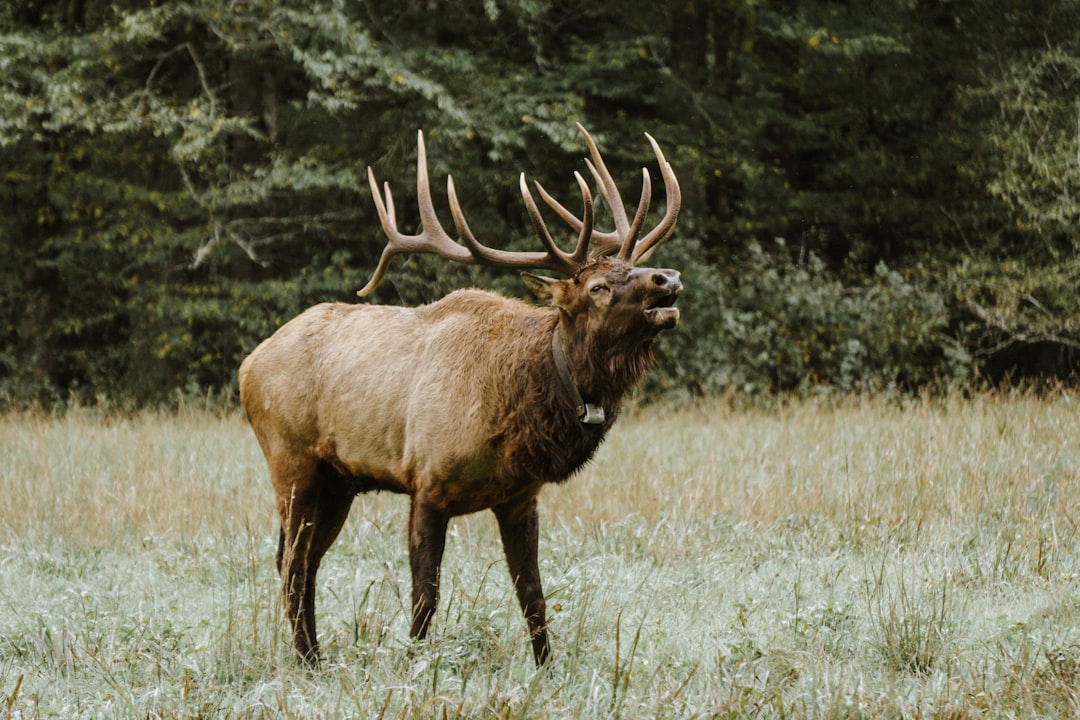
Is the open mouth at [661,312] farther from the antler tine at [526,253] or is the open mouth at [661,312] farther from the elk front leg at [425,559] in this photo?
the elk front leg at [425,559]

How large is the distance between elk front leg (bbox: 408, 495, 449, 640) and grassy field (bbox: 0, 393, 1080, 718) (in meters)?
0.10

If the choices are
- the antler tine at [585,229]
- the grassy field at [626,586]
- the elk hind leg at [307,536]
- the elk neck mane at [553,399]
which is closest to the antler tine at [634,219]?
the antler tine at [585,229]

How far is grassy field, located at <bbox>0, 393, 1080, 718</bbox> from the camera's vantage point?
12.6ft

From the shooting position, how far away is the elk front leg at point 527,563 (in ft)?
14.8

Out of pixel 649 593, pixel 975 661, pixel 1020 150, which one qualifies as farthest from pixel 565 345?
pixel 1020 150

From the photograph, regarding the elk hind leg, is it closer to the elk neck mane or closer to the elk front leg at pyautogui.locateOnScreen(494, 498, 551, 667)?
the elk front leg at pyautogui.locateOnScreen(494, 498, 551, 667)

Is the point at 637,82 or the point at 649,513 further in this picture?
the point at 637,82

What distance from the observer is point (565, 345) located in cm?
435

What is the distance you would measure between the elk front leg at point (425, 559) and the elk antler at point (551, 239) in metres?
0.96

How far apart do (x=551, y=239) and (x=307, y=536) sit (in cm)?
177

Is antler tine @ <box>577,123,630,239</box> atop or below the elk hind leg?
atop

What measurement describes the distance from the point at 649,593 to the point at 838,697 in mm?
1838

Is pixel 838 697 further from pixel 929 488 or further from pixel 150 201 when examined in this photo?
pixel 150 201

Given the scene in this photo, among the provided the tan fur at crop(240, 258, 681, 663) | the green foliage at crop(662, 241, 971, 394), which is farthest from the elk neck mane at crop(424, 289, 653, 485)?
the green foliage at crop(662, 241, 971, 394)
